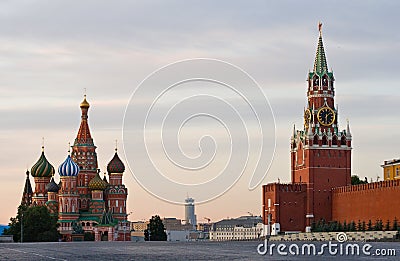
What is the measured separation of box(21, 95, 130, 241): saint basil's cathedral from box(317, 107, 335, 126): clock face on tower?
94.3ft

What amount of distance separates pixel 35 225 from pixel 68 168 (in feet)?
44.8

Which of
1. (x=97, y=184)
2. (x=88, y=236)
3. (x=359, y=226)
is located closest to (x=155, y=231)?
(x=88, y=236)

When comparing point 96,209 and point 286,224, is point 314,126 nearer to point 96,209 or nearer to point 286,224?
point 286,224

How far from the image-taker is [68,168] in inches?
4631

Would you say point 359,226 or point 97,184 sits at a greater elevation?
point 97,184

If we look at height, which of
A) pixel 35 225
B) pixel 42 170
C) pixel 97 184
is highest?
pixel 42 170

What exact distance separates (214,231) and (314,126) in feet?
291

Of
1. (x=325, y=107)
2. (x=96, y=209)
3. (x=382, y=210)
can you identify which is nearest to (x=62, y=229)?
(x=96, y=209)

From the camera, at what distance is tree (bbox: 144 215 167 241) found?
11600 cm

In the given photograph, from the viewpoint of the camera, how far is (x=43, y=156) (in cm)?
12519

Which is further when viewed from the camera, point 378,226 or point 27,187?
point 27,187

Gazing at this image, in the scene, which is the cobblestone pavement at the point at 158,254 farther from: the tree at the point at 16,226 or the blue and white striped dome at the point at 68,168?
the blue and white striped dome at the point at 68,168

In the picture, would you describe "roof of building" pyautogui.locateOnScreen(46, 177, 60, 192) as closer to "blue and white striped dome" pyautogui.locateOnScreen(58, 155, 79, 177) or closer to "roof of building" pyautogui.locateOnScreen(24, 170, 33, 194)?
"blue and white striped dome" pyautogui.locateOnScreen(58, 155, 79, 177)

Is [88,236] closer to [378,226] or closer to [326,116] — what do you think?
[326,116]
